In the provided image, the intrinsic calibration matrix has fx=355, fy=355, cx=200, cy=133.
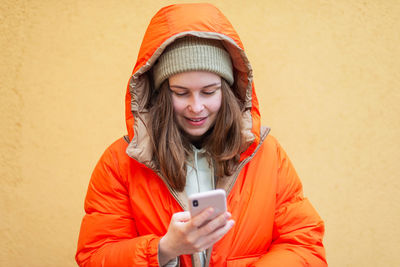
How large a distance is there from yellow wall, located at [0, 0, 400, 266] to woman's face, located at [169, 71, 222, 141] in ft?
2.26

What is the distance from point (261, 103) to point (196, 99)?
751 mm

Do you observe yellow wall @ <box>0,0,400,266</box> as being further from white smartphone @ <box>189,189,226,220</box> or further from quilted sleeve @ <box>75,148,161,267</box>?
white smartphone @ <box>189,189,226,220</box>

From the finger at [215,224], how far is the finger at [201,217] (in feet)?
0.07

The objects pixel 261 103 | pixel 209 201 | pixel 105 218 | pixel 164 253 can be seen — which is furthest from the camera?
pixel 261 103

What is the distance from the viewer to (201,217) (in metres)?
0.74

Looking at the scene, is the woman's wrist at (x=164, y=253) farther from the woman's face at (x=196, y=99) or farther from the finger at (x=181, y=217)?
the woman's face at (x=196, y=99)

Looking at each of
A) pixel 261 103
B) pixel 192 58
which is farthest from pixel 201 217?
pixel 261 103

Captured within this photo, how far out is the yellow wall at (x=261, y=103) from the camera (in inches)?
63.4

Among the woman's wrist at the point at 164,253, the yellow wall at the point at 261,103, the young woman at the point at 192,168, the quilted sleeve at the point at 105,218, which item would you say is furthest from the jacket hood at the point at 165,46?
the yellow wall at the point at 261,103

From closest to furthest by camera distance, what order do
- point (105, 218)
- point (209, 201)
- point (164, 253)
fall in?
point (209, 201) → point (164, 253) → point (105, 218)

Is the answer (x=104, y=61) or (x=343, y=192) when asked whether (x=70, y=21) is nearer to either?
(x=104, y=61)

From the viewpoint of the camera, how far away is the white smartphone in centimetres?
73

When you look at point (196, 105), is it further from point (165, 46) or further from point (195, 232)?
point (195, 232)

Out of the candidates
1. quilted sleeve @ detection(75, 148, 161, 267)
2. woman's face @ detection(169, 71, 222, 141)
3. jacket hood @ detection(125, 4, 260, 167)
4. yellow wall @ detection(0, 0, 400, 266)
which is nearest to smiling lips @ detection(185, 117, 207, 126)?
woman's face @ detection(169, 71, 222, 141)
